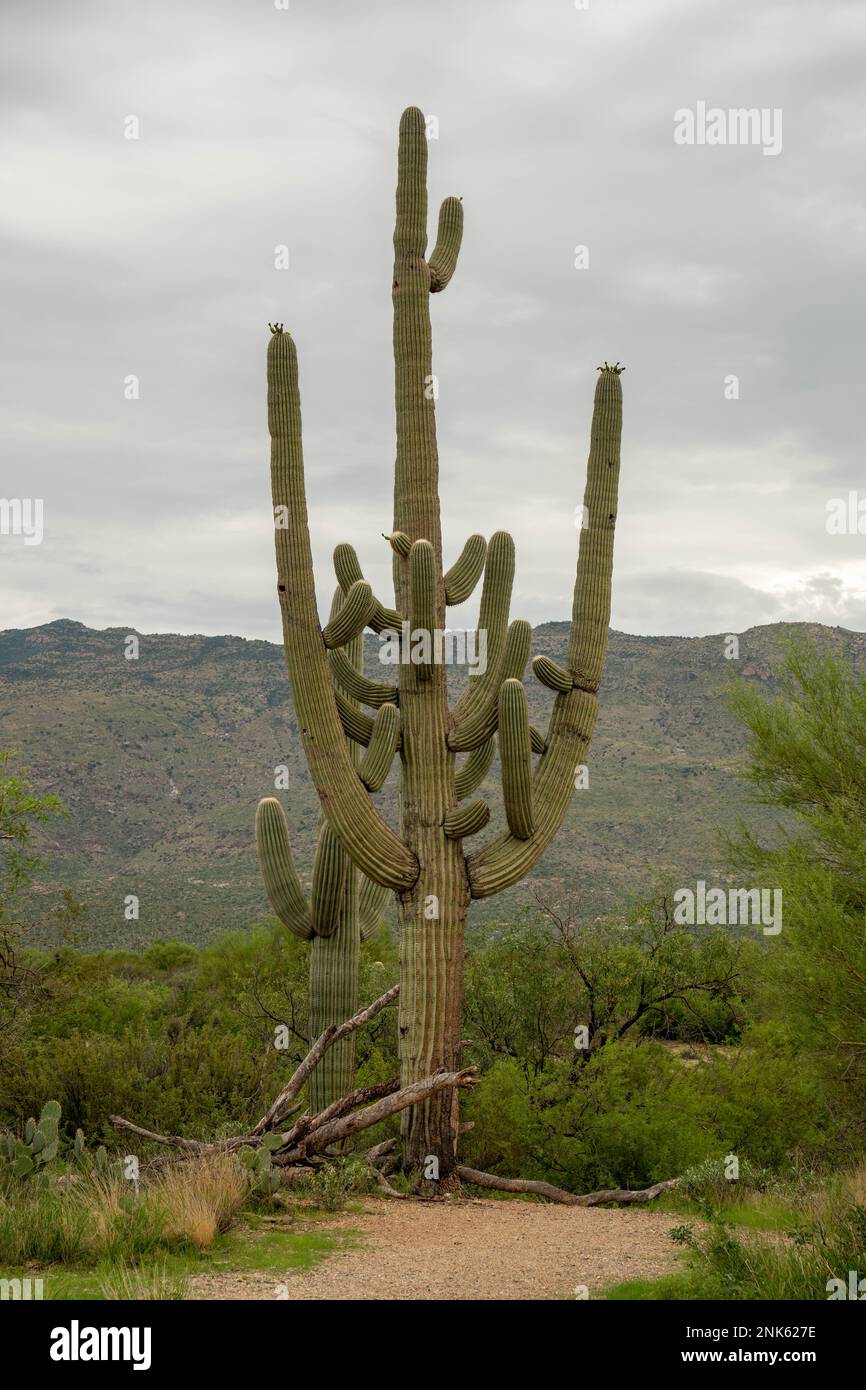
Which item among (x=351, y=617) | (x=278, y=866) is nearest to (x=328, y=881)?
(x=278, y=866)

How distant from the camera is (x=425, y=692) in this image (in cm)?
1203

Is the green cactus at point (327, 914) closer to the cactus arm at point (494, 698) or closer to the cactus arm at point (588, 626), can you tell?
the cactus arm at point (494, 698)

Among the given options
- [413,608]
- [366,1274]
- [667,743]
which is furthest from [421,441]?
[667,743]

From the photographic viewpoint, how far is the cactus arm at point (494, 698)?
1192 cm

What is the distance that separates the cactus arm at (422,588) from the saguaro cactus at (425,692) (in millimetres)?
15

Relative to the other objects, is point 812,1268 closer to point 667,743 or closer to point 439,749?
point 439,749

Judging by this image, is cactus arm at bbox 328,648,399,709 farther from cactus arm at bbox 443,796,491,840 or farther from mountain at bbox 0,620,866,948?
mountain at bbox 0,620,866,948

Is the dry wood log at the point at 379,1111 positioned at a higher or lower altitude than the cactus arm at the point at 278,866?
lower

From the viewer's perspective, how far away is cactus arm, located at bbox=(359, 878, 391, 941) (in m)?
13.9

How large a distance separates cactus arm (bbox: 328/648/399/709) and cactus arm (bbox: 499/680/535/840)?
1358 mm

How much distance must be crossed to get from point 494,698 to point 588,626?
Result: 1.30m

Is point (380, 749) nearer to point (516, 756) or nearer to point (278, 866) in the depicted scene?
point (516, 756)

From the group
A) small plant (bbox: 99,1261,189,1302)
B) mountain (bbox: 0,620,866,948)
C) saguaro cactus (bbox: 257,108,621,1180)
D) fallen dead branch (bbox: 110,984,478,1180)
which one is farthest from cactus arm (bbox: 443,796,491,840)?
mountain (bbox: 0,620,866,948)

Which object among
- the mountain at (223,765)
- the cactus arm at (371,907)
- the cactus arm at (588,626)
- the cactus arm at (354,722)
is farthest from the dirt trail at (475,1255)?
the mountain at (223,765)
